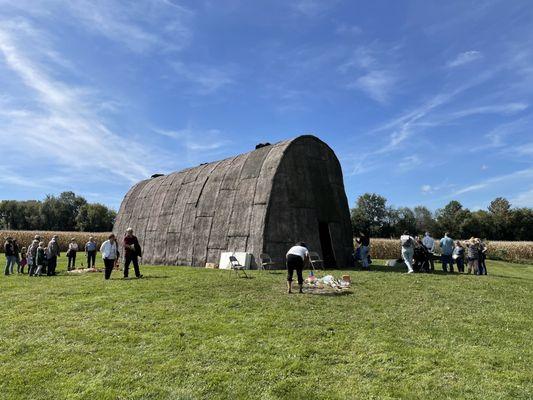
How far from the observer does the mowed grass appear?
6.84 m

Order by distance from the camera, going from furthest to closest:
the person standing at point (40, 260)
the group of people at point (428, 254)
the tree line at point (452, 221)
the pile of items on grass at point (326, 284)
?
the tree line at point (452, 221) < the person standing at point (40, 260) < the group of people at point (428, 254) < the pile of items on grass at point (326, 284)

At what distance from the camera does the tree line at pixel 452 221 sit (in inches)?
3263

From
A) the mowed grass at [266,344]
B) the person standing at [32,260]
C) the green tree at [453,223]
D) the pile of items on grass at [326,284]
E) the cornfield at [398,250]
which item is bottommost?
the mowed grass at [266,344]

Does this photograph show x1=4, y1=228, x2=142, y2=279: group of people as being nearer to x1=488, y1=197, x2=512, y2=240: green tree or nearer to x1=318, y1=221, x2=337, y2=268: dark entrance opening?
x1=318, y1=221, x2=337, y2=268: dark entrance opening

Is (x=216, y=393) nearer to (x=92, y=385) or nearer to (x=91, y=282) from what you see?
(x=92, y=385)

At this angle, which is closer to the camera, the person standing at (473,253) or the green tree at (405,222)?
the person standing at (473,253)

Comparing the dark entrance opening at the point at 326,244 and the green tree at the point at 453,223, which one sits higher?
the green tree at the point at 453,223

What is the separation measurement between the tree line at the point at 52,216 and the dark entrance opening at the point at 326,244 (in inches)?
3379

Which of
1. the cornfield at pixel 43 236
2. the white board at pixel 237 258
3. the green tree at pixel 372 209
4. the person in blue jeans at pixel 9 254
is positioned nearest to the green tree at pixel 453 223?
the green tree at pixel 372 209

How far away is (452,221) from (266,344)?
92.8 m

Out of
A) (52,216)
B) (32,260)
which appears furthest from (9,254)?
(52,216)

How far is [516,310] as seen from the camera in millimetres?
11422

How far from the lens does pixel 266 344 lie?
8.61 m

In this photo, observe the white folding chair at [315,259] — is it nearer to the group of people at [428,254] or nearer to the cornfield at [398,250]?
the group of people at [428,254]
